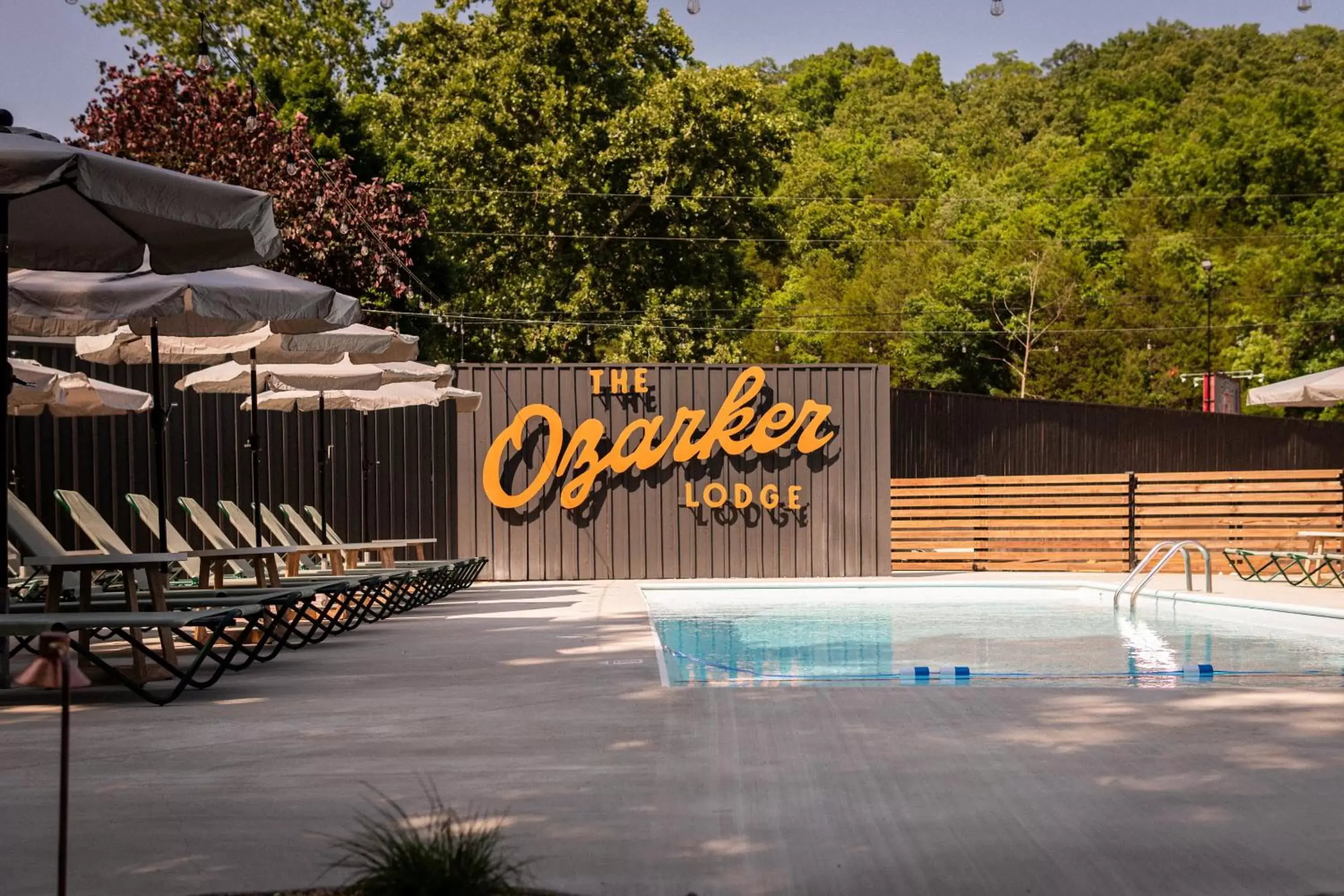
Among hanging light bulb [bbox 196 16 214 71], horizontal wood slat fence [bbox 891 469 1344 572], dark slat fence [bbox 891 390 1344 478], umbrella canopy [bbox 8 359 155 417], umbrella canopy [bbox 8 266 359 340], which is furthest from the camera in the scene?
hanging light bulb [bbox 196 16 214 71]

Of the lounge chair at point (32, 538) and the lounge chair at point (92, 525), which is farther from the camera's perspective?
the lounge chair at point (92, 525)

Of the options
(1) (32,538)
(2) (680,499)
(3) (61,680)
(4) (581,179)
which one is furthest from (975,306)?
(3) (61,680)

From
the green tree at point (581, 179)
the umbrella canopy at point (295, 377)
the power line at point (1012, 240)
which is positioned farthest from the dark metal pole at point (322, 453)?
the power line at point (1012, 240)

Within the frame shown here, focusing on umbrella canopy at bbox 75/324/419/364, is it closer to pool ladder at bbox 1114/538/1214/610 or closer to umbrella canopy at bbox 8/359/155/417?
umbrella canopy at bbox 8/359/155/417

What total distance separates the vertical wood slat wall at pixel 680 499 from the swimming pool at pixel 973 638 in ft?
5.08

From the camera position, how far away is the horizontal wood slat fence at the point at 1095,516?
17547mm

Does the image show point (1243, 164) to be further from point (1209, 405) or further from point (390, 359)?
point (390, 359)

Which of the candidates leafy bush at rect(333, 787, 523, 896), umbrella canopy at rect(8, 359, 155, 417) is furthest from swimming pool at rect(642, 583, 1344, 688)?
umbrella canopy at rect(8, 359, 155, 417)

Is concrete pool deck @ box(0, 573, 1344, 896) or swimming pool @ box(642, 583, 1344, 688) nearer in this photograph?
concrete pool deck @ box(0, 573, 1344, 896)

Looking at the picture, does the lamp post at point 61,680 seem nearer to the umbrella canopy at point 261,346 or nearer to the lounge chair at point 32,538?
the lounge chair at point 32,538

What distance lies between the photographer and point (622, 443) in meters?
17.6

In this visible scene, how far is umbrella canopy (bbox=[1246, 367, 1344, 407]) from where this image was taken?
14.9 meters

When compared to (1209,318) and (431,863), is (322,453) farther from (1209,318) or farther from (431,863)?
(1209,318)

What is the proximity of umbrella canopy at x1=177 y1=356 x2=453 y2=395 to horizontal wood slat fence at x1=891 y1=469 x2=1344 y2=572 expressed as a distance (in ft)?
29.4
